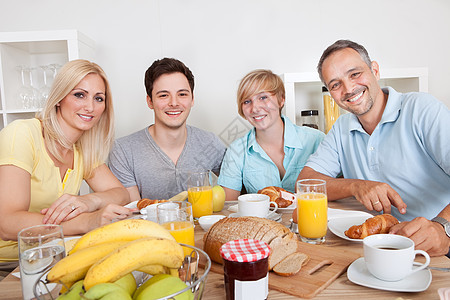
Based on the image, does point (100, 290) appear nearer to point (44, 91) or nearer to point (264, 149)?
point (264, 149)

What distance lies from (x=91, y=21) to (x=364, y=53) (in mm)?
1824

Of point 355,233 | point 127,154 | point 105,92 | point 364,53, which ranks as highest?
point 364,53

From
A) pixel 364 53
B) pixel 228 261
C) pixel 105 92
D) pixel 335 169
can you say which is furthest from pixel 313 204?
pixel 105 92

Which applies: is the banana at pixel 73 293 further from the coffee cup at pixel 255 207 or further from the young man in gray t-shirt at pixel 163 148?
the young man in gray t-shirt at pixel 163 148

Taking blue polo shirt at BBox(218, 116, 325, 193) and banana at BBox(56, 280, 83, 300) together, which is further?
blue polo shirt at BBox(218, 116, 325, 193)

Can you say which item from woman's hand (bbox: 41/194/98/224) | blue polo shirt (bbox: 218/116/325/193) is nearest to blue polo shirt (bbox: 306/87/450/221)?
blue polo shirt (bbox: 218/116/325/193)

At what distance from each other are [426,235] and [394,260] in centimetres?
23

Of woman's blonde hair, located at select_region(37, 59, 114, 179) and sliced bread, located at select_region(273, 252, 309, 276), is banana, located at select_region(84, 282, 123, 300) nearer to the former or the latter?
sliced bread, located at select_region(273, 252, 309, 276)

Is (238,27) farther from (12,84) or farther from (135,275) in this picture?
(135,275)

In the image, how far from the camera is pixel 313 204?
3.15ft

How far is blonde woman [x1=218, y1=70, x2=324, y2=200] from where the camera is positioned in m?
1.87

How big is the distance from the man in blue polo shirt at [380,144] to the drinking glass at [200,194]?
1.57 ft

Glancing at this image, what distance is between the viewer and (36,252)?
67cm

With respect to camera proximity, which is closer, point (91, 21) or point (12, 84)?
point (12, 84)
